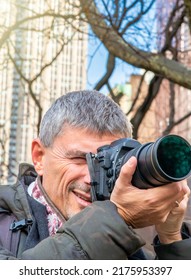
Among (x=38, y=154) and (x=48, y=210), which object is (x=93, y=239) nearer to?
(x=48, y=210)

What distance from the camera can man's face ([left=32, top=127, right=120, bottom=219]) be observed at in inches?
60.4

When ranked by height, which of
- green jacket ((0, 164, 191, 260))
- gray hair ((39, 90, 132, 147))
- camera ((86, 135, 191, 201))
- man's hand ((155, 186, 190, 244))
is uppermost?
gray hair ((39, 90, 132, 147))

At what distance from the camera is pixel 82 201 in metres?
1.53

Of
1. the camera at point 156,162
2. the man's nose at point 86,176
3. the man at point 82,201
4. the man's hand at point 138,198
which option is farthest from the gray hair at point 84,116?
the man's hand at point 138,198

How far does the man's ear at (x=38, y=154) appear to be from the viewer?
167 centimetres

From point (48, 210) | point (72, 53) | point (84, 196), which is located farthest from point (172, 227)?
point (72, 53)

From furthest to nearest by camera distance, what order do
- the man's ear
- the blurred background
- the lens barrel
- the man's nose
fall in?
the blurred background → the man's ear → the man's nose → the lens barrel

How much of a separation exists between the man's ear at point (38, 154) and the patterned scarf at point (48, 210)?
4 cm

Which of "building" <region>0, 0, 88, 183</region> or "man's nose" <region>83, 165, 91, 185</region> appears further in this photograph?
"building" <region>0, 0, 88, 183</region>

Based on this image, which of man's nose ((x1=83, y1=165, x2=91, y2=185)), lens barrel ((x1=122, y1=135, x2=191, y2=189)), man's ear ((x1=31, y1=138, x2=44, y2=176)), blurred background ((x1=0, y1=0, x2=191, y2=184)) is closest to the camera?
lens barrel ((x1=122, y1=135, x2=191, y2=189))

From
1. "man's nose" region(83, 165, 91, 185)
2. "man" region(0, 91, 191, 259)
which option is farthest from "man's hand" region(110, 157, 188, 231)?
"man's nose" region(83, 165, 91, 185)

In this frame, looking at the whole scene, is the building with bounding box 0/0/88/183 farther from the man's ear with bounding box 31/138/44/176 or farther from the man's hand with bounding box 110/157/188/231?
the man's hand with bounding box 110/157/188/231

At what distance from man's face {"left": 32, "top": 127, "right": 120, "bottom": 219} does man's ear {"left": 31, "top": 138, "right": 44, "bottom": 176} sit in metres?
0.05

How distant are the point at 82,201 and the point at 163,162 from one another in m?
0.38
